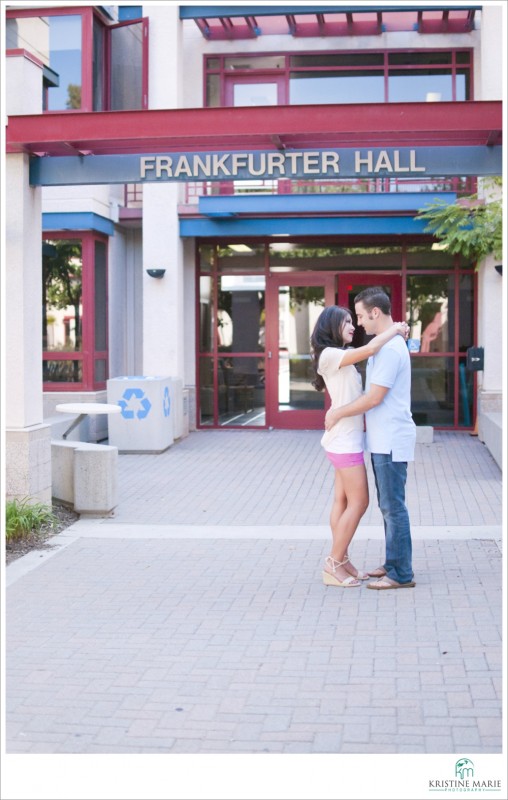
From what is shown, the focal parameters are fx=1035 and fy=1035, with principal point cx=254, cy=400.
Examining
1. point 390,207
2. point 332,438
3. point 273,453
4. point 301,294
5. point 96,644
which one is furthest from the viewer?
point 301,294

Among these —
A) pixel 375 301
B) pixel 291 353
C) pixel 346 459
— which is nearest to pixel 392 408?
pixel 346 459

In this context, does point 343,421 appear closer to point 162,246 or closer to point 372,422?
point 372,422

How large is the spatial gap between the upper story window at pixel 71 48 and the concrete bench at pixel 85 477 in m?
7.82

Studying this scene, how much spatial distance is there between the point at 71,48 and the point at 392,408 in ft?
37.9

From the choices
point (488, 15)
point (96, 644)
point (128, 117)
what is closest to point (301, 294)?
point (488, 15)

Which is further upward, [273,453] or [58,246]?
[58,246]

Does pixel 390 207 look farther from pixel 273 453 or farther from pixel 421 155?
pixel 421 155

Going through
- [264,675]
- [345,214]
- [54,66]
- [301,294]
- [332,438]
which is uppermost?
[54,66]

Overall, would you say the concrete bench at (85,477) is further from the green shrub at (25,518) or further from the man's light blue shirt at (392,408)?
the man's light blue shirt at (392,408)

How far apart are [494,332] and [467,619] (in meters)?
10.7

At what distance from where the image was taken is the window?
16359 millimetres

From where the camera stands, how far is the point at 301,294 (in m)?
17.9

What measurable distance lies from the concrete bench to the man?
11.1 ft

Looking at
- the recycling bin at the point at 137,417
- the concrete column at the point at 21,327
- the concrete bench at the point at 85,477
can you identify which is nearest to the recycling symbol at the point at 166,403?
the recycling bin at the point at 137,417
